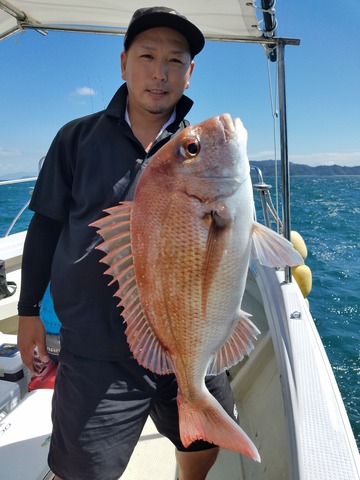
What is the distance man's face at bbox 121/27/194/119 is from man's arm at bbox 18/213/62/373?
2.47 ft

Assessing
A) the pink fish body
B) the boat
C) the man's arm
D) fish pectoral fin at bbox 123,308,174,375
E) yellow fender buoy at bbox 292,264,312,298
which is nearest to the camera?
the pink fish body

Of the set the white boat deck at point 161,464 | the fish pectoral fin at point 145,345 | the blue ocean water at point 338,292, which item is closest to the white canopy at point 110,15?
the blue ocean water at point 338,292

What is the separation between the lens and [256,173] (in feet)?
10.5

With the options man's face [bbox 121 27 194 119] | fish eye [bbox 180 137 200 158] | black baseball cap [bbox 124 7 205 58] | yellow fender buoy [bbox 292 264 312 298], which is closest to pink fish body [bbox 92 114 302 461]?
fish eye [bbox 180 137 200 158]

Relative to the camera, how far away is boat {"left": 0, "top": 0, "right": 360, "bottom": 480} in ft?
4.67

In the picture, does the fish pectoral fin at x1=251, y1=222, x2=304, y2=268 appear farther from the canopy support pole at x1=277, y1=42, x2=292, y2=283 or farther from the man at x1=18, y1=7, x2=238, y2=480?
the canopy support pole at x1=277, y1=42, x2=292, y2=283

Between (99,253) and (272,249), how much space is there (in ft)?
2.46

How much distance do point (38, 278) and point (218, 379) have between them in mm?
1019

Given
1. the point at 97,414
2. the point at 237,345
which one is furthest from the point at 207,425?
the point at 97,414

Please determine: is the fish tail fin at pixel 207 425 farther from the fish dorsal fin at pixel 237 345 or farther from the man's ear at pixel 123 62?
the man's ear at pixel 123 62

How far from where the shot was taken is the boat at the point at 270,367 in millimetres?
1424

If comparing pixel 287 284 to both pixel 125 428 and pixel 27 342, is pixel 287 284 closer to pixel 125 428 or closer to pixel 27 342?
pixel 125 428

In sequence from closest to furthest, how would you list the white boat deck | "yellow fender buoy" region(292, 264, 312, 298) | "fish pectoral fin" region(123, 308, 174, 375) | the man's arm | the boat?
"fish pectoral fin" region(123, 308, 174, 375), the boat, the man's arm, the white boat deck, "yellow fender buoy" region(292, 264, 312, 298)

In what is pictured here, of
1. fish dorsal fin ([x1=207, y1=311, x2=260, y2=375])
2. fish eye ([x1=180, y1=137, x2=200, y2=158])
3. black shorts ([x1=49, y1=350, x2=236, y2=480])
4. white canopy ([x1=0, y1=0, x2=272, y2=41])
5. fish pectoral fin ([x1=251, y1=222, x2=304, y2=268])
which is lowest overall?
black shorts ([x1=49, y1=350, x2=236, y2=480])
